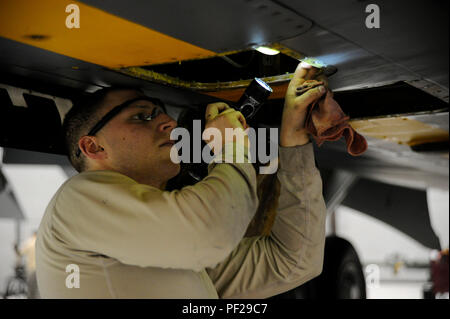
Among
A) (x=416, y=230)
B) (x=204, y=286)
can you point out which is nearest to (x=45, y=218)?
(x=204, y=286)

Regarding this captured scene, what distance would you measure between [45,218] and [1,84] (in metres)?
0.39

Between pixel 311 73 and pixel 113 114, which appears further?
pixel 311 73

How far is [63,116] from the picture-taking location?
134 cm

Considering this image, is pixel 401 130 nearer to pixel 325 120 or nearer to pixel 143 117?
pixel 325 120

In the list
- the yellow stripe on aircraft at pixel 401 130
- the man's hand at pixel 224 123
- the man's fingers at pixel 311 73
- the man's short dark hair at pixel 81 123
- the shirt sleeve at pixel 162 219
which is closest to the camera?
the shirt sleeve at pixel 162 219

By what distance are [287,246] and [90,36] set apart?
661mm

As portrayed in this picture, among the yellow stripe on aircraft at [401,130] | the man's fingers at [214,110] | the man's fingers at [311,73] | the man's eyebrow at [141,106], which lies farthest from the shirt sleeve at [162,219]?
the yellow stripe on aircraft at [401,130]

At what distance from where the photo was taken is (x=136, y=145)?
112 centimetres

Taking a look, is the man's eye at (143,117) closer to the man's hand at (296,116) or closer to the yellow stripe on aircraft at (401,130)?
the man's hand at (296,116)

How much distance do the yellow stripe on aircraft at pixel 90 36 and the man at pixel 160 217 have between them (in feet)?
0.32

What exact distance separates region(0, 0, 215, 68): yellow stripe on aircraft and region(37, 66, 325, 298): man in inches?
3.8

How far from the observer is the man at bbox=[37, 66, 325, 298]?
898 millimetres

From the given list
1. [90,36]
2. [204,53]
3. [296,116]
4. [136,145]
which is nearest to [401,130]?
[296,116]

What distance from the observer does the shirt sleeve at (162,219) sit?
2.91ft
